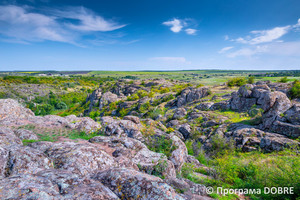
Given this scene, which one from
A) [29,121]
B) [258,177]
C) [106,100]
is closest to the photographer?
[258,177]

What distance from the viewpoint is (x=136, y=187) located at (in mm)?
5148

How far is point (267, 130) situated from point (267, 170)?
11.2 meters

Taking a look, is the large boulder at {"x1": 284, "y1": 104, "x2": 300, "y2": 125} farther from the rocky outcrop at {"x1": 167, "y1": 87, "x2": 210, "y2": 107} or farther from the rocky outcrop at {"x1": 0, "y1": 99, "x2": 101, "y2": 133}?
the rocky outcrop at {"x1": 0, "y1": 99, "x2": 101, "y2": 133}

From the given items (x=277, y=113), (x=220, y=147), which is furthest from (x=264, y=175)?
(x=277, y=113)

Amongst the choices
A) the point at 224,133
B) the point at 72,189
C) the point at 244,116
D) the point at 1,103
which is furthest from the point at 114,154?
the point at 244,116

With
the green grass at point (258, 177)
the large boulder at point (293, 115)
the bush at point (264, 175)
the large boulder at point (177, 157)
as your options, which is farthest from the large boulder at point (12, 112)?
the large boulder at point (293, 115)

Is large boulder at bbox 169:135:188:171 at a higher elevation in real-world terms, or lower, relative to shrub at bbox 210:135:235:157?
higher

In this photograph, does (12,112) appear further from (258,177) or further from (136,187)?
(258,177)

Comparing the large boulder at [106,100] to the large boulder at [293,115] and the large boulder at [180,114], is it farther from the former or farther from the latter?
the large boulder at [293,115]

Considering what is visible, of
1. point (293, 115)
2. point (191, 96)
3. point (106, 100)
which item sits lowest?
point (106, 100)

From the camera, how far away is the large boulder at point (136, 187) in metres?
4.96

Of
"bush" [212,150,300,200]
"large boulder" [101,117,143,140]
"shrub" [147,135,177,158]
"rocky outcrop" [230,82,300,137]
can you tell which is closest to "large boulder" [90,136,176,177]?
"shrub" [147,135,177,158]

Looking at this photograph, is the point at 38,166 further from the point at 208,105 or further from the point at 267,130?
the point at 208,105

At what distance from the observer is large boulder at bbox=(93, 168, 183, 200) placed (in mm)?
4961
